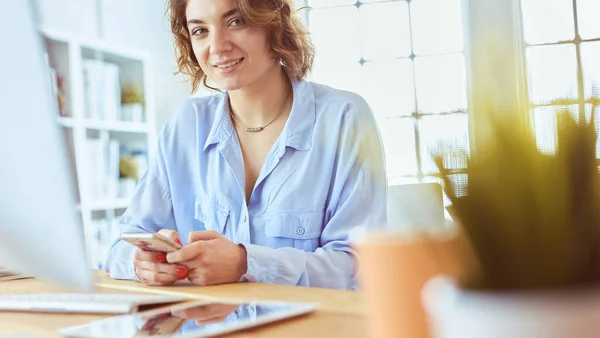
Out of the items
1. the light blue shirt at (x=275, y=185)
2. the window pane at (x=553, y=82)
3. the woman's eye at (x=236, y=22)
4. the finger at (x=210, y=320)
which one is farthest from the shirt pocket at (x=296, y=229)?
the window pane at (x=553, y=82)

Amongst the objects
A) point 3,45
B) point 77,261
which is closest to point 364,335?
point 77,261

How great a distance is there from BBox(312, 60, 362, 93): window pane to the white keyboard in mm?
3320

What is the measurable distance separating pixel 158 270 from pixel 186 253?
0.07 meters

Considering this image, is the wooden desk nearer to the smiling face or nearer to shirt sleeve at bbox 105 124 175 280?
shirt sleeve at bbox 105 124 175 280

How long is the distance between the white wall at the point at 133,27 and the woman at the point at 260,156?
2.10m

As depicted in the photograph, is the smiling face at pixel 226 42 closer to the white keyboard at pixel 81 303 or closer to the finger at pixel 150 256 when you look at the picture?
the finger at pixel 150 256

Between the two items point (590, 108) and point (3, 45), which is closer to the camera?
point (590, 108)

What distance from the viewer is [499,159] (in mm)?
348

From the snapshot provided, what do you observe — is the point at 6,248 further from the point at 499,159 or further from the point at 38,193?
the point at 499,159

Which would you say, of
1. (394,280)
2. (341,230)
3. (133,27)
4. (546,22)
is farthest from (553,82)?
(133,27)

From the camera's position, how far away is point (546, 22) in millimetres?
3775

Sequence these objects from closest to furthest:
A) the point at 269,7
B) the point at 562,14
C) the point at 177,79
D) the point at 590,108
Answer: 1. the point at 590,108
2. the point at 269,7
3. the point at 562,14
4. the point at 177,79

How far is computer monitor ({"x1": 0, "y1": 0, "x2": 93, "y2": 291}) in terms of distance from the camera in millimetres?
436

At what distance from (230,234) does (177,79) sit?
3071 millimetres
